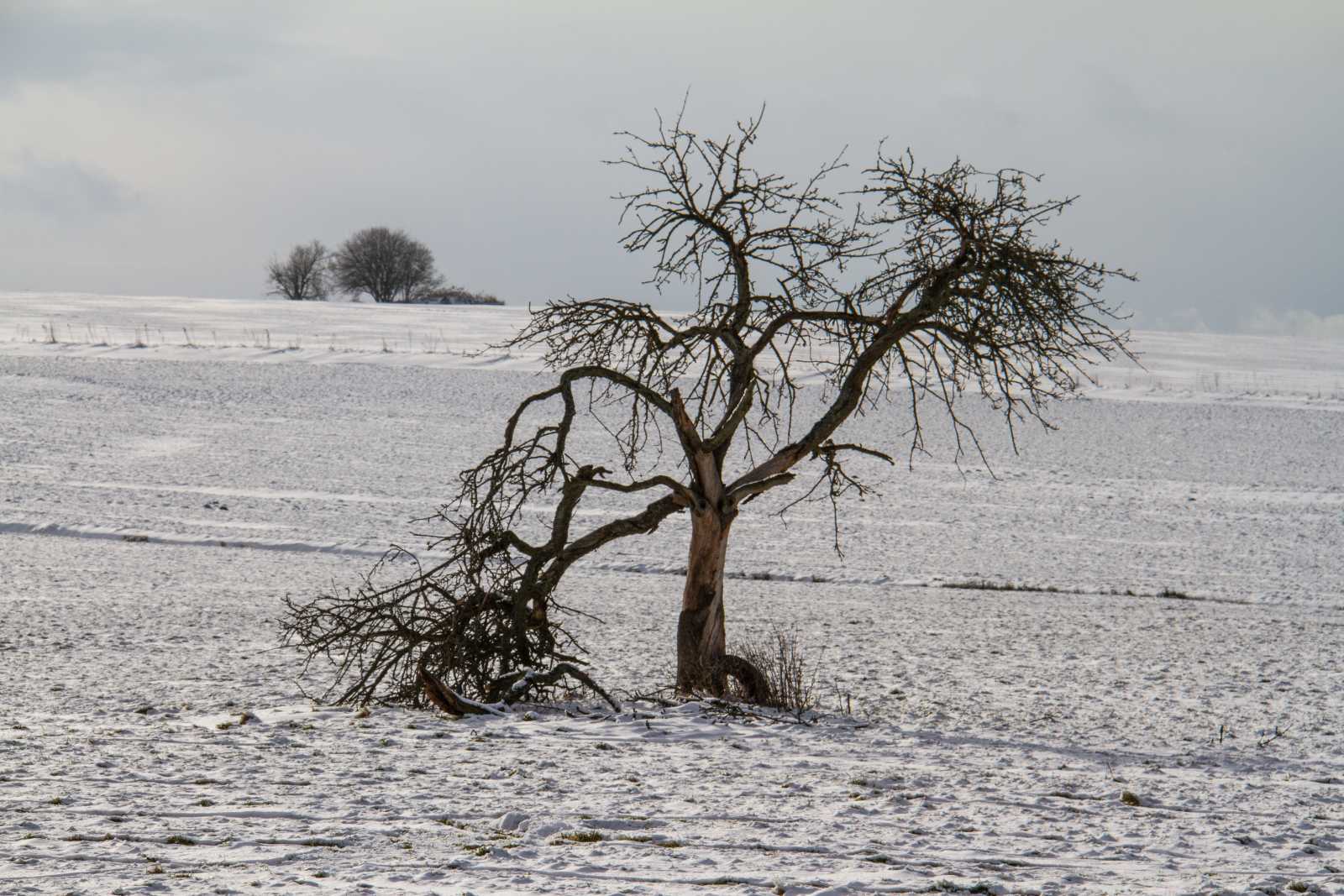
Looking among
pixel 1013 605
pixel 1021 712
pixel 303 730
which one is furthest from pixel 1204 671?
pixel 303 730

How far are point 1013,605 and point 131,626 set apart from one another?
11.0 meters

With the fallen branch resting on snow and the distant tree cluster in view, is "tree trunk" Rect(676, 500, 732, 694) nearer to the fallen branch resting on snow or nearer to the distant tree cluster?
the fallen branch resting on snow

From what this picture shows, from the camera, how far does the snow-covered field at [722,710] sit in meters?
6.04

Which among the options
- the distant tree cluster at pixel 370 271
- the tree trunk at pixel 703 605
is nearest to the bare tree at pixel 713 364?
the tree trunk at pixel 703 605

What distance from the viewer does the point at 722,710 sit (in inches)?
381

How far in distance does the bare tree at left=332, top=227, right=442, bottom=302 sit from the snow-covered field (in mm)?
69435

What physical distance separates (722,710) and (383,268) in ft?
321

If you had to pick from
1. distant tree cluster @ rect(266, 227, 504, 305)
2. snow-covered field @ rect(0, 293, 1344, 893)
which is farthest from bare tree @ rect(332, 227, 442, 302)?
snow-covered field @ rect(0, 293, 1344, 893)

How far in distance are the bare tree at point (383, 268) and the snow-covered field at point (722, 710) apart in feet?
228

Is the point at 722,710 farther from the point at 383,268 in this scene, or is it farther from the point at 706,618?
the point at 383,268

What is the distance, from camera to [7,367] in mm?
39844

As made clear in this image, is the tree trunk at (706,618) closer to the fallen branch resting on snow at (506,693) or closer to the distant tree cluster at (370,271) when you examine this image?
the fallen branch resting on snow at (506,693)

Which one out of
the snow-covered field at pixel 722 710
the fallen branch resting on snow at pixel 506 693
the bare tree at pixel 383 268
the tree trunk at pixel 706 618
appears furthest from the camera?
the bare tree at pixel 383 268

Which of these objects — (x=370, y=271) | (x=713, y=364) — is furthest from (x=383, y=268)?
(x=713, y=364)
